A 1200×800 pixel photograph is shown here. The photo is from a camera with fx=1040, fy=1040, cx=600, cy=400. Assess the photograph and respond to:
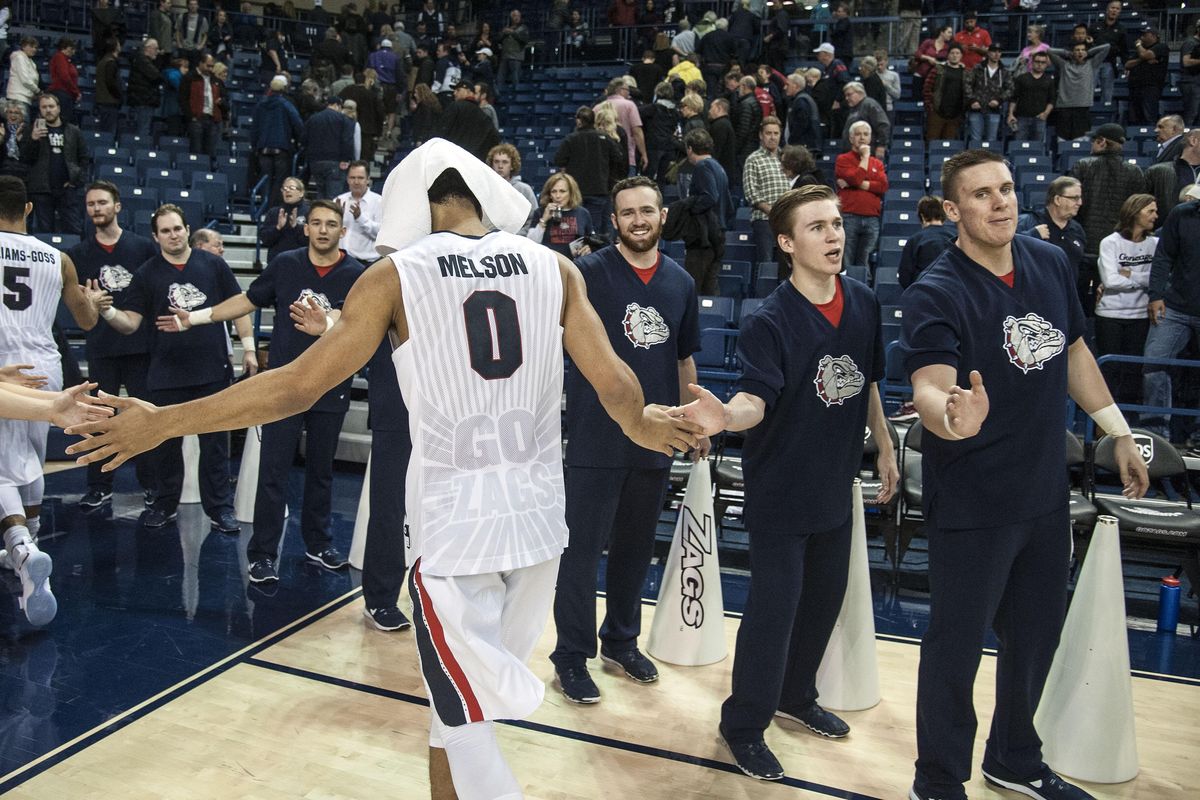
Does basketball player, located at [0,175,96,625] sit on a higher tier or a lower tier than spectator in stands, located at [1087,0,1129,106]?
lower

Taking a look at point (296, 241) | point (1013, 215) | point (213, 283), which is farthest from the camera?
point (296, 241)

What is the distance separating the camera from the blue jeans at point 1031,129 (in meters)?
11.9

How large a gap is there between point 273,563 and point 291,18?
1765 cm

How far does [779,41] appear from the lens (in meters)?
14.2

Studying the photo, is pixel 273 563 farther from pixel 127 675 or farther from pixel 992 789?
pixel 992 789

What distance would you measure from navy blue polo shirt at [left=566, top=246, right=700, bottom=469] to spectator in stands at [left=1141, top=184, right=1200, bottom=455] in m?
4.21

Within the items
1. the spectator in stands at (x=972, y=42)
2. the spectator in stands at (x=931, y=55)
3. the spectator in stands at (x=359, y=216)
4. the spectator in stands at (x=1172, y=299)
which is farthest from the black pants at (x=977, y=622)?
the spectator in stands at (x=931, y=55)

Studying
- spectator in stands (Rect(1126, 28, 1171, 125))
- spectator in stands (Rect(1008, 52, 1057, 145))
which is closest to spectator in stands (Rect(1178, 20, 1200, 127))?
spectator in stands (Rect(1126, 28, 1171, 125))

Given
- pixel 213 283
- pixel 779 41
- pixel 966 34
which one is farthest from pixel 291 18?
pixel 213 283

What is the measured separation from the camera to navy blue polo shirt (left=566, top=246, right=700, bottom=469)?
13.8ft

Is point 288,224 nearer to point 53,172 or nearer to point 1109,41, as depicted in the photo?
point 53,172

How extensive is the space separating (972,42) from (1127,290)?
6572 millimetres

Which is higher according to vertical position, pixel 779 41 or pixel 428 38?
pixel 428 38

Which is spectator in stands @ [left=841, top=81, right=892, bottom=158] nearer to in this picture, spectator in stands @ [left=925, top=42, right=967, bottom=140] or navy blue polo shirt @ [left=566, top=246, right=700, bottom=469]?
spectator in stands @ [left=925, top=42, right=967, bottom=140]
